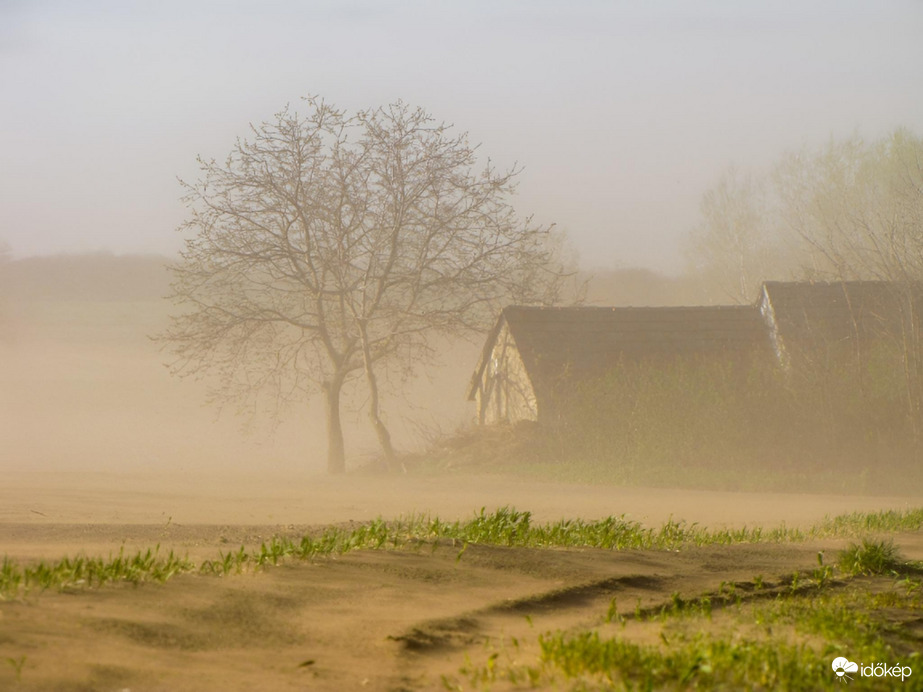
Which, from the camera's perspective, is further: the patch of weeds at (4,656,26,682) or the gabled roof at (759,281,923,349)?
the gabled roof at (759,281,923,349)

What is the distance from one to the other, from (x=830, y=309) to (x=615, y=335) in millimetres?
7181

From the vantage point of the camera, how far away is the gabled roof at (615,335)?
90.6ft

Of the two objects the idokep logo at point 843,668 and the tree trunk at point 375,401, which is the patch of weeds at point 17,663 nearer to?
the idokep logo at point 843,668

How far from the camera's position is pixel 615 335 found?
28891mm

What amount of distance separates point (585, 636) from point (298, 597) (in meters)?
1.77

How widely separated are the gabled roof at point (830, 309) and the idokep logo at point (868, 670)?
924 inches

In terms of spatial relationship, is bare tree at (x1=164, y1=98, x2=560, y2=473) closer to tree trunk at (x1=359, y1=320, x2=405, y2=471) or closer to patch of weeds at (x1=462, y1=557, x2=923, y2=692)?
tree trunk at (x1=359, y1=320, x2=405, y2=471)

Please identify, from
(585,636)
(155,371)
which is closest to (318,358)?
(585,636)

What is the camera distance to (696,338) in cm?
2916

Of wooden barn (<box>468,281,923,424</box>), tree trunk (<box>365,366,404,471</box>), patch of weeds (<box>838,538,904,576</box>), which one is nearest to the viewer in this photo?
patch of weeds (<box>838,538,904,576</box>)

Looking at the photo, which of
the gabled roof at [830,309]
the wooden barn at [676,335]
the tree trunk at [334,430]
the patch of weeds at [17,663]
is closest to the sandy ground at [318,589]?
the patch of weeds at [17,663]

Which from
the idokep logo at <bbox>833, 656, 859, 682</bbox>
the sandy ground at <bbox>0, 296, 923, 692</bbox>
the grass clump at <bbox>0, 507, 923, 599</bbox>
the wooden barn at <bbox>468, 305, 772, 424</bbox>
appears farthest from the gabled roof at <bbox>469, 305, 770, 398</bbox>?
the idokep logo at <bbox>833, 656, 859, 682</bbox>

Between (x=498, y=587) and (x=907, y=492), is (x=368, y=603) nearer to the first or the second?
(x=498, y=587)

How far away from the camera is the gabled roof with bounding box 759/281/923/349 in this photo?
2678cm
